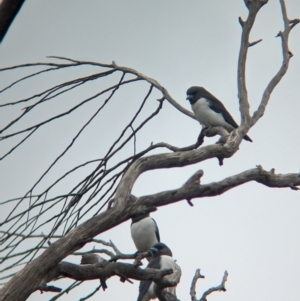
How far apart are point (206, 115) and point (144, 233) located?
7.39 ft

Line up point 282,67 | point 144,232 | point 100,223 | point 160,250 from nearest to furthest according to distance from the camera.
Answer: point 100,223 < point 282,67 < point 160,250 < point 144,232

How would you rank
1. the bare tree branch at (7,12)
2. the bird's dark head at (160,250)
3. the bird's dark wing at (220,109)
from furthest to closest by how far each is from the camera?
the bird's dark wing at (220,109) < the bird's dark head at (160,250) < the bare tree branch at (7,12)

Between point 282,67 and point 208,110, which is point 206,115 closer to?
point 208,110

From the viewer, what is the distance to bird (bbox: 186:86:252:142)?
7113 mm

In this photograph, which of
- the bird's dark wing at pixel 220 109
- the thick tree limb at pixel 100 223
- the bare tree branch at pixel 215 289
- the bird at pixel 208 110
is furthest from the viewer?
the bird's dark wing at pixel 220 109

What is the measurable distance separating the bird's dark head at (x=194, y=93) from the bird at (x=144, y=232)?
5.79 feet

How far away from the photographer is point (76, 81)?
173 inches

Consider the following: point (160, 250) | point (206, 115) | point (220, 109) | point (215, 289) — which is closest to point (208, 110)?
point (206, 115)

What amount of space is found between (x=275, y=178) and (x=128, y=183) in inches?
49.5

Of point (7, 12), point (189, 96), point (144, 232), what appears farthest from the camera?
point (144, 232)

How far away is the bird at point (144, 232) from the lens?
8.71 meters

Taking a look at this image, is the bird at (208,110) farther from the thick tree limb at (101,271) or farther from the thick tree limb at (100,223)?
the thick tree limb at (101,271)

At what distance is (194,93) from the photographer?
8.11 m

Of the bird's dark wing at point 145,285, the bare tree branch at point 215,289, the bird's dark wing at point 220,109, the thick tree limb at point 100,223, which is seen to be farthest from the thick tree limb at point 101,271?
the bird's dark wing at point 220,109
